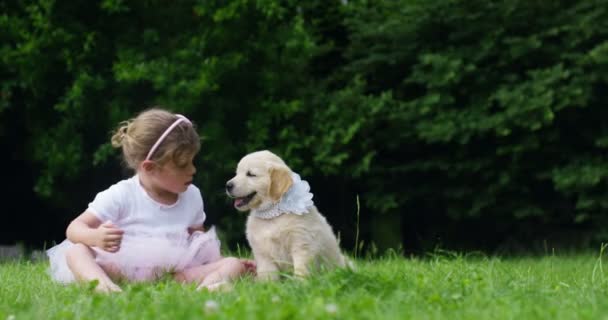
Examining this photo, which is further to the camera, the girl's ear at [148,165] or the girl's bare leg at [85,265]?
the girl's ear at [148,165]

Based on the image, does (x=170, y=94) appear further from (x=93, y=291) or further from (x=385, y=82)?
(x=93, y=291)

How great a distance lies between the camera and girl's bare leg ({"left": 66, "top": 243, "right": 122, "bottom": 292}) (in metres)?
4.89

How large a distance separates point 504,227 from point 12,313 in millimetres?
9187

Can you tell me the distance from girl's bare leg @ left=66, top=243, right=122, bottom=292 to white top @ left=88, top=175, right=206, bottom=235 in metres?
0.24

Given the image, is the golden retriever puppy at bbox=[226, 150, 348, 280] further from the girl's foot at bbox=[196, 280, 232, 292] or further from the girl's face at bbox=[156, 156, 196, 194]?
the girl's face at bbox=[156, 156, 196, 194]

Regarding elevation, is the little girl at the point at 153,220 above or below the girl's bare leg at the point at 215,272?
above

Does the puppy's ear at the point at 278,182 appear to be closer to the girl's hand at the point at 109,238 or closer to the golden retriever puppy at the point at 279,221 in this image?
the golden retriever puppy at the point at 279,221

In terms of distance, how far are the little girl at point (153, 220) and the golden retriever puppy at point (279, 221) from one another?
30 centimetres

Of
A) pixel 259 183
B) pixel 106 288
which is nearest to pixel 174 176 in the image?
pixel 259 183

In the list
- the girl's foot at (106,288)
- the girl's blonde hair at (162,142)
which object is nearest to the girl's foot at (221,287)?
the girl's foot at (106,288)

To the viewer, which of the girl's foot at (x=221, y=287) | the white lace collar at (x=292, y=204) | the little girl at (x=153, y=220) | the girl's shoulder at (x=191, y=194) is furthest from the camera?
the girl's shoulder at (x=191, y=194)

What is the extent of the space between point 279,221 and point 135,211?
0.89m

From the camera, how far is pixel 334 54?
12477mm

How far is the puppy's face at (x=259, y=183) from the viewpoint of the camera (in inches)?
198
